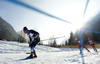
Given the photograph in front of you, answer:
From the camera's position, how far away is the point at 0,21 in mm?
56062

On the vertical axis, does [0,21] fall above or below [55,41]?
above

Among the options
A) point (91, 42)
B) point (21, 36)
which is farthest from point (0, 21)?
point (91, 42)

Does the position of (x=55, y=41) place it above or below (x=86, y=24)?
below

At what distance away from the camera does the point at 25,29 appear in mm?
4457

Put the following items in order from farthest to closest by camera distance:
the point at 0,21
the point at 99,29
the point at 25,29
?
the point at 99,29, the point at 0,21, the point at 25,29

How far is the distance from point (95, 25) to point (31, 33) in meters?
71.8

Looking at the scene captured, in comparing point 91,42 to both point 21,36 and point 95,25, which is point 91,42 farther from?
point 95,25

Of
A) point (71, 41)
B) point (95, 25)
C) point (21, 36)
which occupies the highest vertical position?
point (95, 25)

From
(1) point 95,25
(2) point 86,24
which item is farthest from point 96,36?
(2) point 86,24

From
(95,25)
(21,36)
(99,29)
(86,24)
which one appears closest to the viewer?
(21,36)

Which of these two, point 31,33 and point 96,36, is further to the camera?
point 96,36

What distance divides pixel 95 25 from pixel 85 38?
624 inches

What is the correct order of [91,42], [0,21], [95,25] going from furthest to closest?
[95,25] < [0,21] < [91,42]

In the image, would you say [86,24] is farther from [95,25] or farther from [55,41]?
[55,41]
